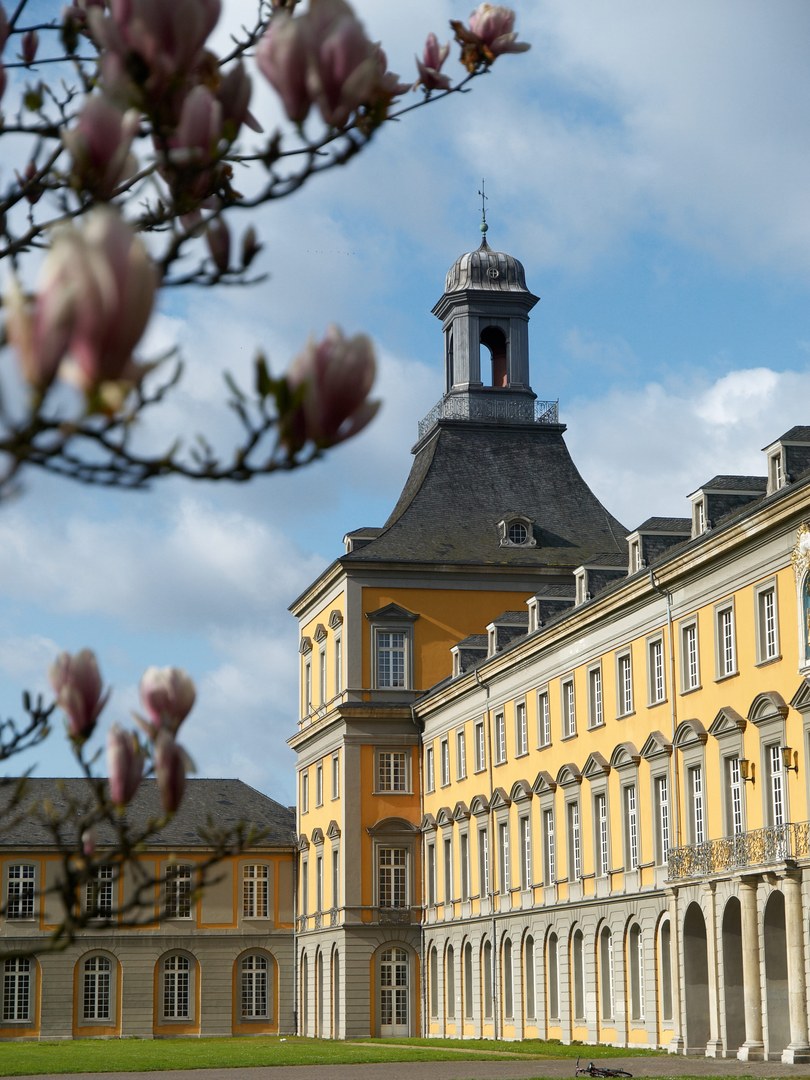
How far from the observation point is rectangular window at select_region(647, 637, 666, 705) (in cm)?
4688

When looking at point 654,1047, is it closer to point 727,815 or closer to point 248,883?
point 727,815

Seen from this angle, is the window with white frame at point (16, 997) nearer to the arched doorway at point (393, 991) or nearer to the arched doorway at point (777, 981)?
the arched doorway at point (393, 991)

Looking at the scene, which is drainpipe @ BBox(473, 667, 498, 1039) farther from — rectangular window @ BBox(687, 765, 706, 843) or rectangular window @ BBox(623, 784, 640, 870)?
rectangular window @ BBox(687, 765, 706, 843)

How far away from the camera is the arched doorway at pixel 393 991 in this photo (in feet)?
224

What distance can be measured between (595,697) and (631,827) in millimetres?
4827

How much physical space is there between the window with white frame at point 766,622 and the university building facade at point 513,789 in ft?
0.20

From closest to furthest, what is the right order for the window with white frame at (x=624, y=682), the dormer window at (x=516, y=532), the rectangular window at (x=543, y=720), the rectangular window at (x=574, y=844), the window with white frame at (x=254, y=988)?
the window with white frame at (x=624, y=682), the rectangular window at (x=574, y=844), the rectangular window at (x=543, y=720), the dormer window at (x=516, y=532), the window with white frame at (x=254, y=988)

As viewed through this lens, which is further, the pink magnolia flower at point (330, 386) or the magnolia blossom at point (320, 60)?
the magnolia blossom at point (320, 60)

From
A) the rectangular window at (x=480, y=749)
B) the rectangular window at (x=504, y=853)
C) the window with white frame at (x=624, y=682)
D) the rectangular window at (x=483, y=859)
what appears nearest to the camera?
the window with white frame at (x=624, y=682)

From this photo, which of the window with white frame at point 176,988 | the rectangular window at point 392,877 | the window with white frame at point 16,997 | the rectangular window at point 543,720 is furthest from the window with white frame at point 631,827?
the window with white frame at point 16,997

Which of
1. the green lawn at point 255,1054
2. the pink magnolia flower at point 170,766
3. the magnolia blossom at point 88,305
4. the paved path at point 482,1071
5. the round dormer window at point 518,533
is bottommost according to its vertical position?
the green lawn at point 255,1054

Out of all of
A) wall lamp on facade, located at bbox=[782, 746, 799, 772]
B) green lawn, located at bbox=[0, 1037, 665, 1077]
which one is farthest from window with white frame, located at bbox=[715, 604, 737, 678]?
green lawn, located at bbox=[0, 1037, 665, 1077]

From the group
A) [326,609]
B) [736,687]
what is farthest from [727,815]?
[326,609]

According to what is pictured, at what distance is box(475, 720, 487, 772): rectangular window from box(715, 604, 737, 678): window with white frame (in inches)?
810
